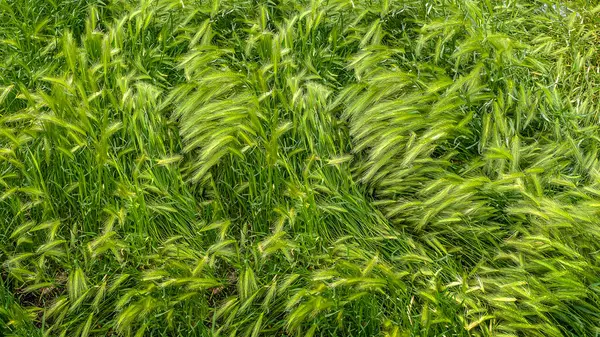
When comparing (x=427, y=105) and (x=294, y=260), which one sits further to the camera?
(x=427, y=105)

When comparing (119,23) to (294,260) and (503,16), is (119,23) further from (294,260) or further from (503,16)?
(503,16)

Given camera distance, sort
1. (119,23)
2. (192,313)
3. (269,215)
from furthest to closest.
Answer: (119,23) → (269,215) → (192,313)

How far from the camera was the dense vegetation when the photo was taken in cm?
290

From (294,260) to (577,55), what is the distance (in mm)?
1672

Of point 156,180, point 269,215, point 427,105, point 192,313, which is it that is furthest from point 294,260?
point 427,105

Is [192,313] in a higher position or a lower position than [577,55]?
lower

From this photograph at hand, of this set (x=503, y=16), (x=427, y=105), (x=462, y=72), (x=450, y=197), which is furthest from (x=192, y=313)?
(x=503, y=16)

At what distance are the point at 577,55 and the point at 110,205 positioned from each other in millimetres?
2163

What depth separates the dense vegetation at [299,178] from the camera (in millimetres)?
2896

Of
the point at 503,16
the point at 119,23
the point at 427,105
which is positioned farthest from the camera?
the point at 503,16

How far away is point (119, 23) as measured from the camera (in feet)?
12.0

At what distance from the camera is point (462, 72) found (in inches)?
141

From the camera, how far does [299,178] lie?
3.25 meters

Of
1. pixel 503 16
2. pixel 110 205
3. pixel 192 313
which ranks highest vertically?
pixel 503 16
